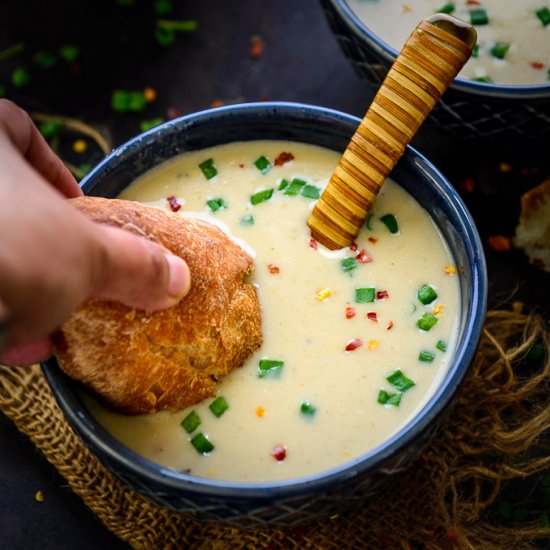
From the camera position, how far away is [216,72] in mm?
3328

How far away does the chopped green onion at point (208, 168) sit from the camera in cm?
249

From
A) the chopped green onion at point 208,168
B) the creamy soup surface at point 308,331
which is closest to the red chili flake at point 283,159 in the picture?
the creamy soup surface at point 308,331

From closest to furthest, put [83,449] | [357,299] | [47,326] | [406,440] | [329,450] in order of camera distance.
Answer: [47,326], [406,440], [329,450], [357,299], [83,449]

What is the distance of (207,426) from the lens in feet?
6.91

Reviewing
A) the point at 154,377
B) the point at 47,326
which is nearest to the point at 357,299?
the point at 154,377

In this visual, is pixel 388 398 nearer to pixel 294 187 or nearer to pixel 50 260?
pixel 294 187

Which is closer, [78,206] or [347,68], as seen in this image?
[78,206]

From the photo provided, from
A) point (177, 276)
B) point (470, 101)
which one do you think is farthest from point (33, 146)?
point (470, 101)

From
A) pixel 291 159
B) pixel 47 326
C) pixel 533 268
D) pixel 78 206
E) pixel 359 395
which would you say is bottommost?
pixel 533 268

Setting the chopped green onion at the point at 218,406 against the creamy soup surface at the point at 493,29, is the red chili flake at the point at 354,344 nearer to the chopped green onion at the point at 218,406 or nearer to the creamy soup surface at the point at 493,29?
the chopped green onion at the point at 218,406

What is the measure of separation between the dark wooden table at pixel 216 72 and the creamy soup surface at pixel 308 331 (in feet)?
2.17

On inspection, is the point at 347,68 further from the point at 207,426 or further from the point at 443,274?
the point at 207,426

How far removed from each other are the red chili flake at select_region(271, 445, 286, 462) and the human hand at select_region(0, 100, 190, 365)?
0.55 metres

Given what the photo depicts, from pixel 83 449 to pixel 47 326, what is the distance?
43.8 inches
